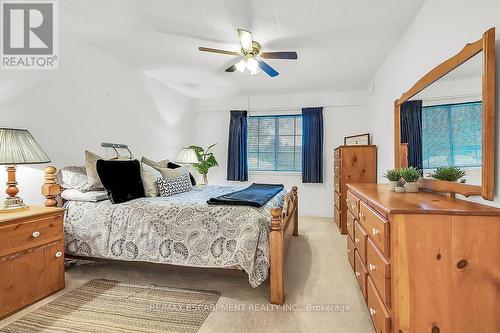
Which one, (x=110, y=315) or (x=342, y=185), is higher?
(x=342, y=185)

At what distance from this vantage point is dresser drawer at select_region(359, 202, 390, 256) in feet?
4.45

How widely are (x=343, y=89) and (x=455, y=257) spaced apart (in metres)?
4.22

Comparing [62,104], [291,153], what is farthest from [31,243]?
[291,153]

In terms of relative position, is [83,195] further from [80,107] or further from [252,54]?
[252,54]

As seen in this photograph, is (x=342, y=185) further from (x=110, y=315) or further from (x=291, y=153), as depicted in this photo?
(x=110, y=315)

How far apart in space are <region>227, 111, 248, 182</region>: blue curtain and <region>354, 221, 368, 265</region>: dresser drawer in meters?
3.38

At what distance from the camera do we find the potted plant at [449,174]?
1.61 metres

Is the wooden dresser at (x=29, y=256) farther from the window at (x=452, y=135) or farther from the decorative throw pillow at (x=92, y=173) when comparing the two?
the window at (x=452, y=135)

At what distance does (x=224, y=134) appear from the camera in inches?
222

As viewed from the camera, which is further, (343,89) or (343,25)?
(343,89)

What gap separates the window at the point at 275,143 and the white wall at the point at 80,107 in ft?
6.30

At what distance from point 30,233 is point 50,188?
484mm

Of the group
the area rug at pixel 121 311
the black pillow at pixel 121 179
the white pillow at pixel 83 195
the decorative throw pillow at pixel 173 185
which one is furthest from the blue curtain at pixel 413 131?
the white pillow at pixel 83 195

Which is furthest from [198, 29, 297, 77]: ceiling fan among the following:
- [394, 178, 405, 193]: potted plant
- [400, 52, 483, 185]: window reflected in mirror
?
[394, 178, 405, 193]: potted plant
